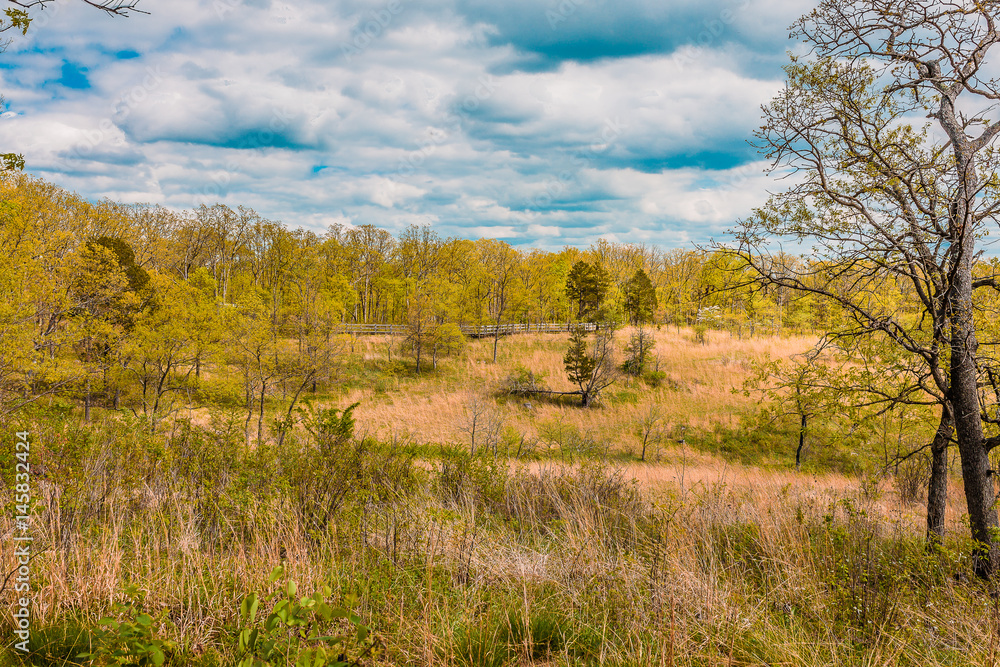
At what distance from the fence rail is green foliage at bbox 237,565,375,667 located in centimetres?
3588

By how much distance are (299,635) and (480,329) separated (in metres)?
42.5

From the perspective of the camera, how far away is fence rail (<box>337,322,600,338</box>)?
41469 millimetres

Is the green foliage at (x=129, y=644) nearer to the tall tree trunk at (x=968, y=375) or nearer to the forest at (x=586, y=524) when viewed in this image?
the forest at (x=586, y=524)

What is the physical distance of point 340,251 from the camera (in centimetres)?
4669

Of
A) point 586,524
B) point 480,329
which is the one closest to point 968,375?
point 586,524

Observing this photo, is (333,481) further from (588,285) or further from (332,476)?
(588,285)

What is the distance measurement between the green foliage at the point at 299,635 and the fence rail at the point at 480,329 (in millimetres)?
35883

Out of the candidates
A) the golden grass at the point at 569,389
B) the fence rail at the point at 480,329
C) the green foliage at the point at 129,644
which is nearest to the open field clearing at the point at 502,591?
the green foliage at the point at 129,644

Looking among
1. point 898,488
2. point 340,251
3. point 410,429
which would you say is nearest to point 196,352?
point 410,429

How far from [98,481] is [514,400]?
2841 centimetres

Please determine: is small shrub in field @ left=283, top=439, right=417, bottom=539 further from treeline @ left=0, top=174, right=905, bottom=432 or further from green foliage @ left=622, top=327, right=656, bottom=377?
green foliage @ left=622, top=327, right=656, bottom=377

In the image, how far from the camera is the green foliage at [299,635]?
6.48 ft

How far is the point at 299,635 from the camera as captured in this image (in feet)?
8.03

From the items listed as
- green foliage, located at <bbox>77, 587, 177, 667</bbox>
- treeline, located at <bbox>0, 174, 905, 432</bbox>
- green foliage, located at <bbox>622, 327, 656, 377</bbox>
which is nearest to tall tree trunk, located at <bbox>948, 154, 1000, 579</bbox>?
treeline, located at <bbox>0, 174, 905, 432</bbox>
